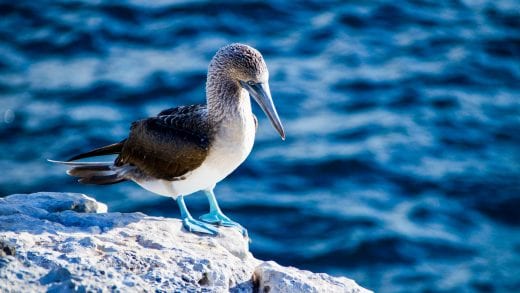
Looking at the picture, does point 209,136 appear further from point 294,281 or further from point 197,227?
point 294,281

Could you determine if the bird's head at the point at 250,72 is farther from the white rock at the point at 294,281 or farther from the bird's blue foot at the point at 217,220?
the white rock at the point at 294,281

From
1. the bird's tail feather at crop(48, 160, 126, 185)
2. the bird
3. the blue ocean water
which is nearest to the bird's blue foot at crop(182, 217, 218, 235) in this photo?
the bird

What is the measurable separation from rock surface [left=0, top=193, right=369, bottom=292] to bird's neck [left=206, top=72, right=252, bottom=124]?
1019 mm

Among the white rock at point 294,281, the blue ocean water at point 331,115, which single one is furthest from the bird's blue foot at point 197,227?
the blue ocean water at point 331,115

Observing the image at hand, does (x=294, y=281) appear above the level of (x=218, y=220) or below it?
below

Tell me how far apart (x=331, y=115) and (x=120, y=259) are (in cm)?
831

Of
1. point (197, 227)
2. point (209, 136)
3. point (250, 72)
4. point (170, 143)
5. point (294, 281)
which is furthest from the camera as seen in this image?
point (170, 143)

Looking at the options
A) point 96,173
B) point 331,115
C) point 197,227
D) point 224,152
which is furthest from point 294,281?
point 331,115

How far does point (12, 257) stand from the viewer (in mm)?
5379

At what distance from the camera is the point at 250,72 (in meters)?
7.04

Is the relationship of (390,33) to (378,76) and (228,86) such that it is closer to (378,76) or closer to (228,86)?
(378,76)

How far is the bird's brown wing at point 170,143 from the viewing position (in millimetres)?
7199

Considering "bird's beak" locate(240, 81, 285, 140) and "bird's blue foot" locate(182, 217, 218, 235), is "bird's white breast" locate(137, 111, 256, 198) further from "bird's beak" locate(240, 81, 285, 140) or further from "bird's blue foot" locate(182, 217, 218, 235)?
"bird's blue foot" locate(182, 217, 218, 235)

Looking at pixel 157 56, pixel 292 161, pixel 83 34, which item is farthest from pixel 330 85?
pixel 83 34
